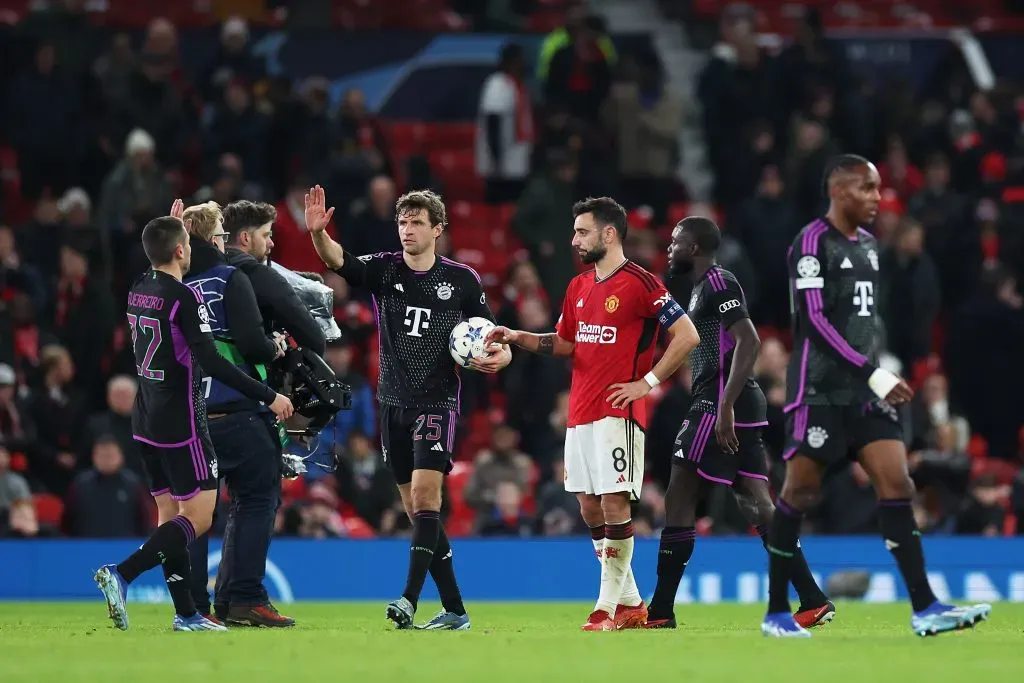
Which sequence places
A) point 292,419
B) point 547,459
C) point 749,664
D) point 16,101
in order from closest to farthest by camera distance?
1. point 749,664
2. point 292,419
3. point 547,459
4. point 16,101

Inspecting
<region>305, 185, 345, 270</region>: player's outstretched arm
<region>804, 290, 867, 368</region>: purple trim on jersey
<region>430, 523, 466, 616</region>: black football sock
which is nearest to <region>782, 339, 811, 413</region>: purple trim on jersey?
<region>804, 290, 867, 368</region>: purple trim on jersey

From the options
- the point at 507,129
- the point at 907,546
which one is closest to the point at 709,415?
Result: the point at 907,546

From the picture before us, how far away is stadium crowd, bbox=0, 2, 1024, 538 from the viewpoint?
682 inches

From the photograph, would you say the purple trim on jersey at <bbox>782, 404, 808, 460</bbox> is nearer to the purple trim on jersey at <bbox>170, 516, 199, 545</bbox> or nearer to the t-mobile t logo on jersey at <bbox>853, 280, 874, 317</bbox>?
the t-mobile t logo on jersey at <bbox>853, 280, 874, 317</bbox>

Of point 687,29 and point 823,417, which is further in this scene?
point 687,29

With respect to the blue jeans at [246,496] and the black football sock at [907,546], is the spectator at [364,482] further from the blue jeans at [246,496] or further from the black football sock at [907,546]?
the black football sock at [907,546]

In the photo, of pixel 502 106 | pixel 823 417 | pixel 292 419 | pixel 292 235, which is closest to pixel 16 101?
pixel 292 235

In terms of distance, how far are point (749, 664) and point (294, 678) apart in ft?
6.70

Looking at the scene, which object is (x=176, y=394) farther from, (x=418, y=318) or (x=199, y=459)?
(x=418, y=318)

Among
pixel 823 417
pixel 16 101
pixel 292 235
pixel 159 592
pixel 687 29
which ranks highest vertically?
pixel 687 29

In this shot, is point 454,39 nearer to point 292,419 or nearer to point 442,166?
point 442,166

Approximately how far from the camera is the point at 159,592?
16094mm

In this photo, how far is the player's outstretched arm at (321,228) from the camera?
1060cm

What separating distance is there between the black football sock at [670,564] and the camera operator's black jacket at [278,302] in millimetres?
2488
